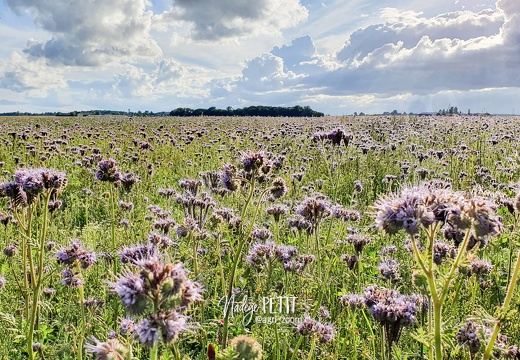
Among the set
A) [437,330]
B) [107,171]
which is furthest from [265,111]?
[437,330]

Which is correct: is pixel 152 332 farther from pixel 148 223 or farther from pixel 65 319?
pixel 148 223

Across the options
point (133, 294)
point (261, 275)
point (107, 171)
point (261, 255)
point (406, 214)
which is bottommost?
point (261, 275)

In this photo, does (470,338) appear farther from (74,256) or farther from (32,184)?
(32,184)

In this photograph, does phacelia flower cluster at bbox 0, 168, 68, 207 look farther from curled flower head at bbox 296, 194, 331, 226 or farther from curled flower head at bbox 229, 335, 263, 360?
curled flower head at bbox 296, 194, 331, 226

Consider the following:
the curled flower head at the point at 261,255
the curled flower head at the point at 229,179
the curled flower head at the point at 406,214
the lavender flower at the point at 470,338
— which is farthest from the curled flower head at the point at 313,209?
the curled flower head at the point at 406,214

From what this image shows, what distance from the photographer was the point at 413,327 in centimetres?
385

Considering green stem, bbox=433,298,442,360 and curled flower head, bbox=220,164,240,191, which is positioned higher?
curled flower head, bbox=220,164,240,191

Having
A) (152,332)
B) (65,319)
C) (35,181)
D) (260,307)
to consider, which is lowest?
(65,319)

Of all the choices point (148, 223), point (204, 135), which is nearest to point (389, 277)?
point (148, 223)

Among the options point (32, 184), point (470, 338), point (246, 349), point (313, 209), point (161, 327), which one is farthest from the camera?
point (313, 209)

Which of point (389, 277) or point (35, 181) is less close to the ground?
point (35, 181)

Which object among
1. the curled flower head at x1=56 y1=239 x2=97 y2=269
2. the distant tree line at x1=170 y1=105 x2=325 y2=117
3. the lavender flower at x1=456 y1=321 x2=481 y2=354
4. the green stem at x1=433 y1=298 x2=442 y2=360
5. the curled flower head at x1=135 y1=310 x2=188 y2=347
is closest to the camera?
the curled flower head at x1=135 y1=310 x2=188 y2=347

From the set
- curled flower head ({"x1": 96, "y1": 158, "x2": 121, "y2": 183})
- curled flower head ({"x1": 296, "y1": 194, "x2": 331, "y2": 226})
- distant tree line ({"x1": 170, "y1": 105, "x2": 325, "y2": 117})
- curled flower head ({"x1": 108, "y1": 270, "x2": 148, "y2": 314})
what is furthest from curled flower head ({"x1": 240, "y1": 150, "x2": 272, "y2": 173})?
distant tree line ({"x1": 170, "y1": 105, "x2": 325, "y2": 117})

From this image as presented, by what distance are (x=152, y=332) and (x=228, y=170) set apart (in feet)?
6.70
